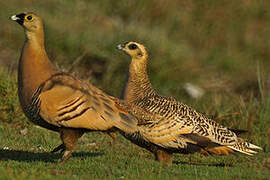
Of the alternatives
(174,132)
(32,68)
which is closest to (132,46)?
(174,132)

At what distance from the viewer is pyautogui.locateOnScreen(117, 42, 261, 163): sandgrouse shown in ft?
25.5

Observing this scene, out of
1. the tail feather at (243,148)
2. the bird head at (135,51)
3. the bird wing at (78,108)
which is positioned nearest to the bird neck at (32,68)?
the bird wing at (78,108)

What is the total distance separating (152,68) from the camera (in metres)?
15.9

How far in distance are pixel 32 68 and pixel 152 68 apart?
8.91 meters

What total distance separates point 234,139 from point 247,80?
33.1ft

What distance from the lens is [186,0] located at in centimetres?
2334

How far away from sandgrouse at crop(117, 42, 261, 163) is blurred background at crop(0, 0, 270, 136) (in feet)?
10.6

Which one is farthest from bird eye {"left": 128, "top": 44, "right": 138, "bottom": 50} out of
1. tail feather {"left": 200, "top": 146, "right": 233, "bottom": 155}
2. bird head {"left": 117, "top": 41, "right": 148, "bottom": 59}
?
tail feather {"left": 200, "top": 146, "right": 233, "bottom": 155}

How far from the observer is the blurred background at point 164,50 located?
45.5 ft

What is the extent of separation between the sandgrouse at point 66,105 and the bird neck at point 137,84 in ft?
4.11

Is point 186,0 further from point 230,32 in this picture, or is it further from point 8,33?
point 8,33

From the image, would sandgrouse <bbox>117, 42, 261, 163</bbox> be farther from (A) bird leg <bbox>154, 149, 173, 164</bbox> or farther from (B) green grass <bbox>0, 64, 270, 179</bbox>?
(B) green grass <bbox>0, 64, 270, 179</bbox>

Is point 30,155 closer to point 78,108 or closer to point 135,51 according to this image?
point 78,108

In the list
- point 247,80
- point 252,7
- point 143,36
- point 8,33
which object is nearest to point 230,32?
A: point 252,7
